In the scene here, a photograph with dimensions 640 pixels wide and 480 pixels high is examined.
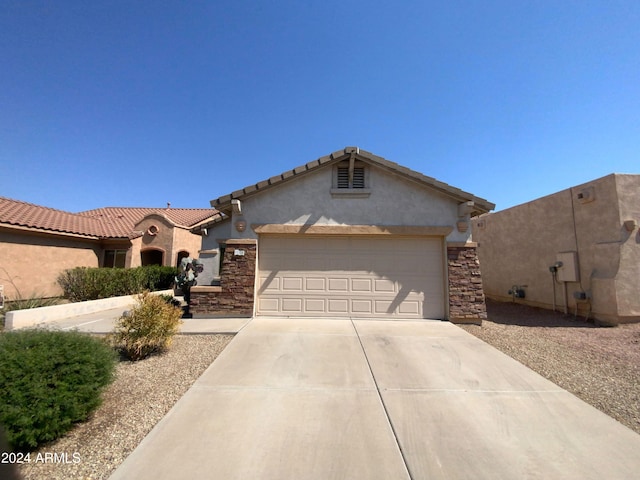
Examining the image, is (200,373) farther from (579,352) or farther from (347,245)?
(579,352)

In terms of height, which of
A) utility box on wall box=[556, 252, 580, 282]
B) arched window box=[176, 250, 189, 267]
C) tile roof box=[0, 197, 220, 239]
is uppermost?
tile roof box=[0, 197, 220, 239]

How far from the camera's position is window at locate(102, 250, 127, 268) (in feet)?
51.9

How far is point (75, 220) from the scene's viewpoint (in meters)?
15.3

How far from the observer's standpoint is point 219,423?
123 inches

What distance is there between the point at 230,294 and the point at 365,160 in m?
5.32

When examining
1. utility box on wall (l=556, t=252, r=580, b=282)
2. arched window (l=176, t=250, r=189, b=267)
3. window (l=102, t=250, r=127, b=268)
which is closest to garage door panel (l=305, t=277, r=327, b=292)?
utility box on wall (l=556, t=252, r=580, b=282)

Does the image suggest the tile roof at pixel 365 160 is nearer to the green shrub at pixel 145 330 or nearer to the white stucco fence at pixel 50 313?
the green shrub at pixel 145 330

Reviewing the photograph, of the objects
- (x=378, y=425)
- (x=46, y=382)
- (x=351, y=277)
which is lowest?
(x=378, y=425)

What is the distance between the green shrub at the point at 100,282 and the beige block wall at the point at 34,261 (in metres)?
0.51

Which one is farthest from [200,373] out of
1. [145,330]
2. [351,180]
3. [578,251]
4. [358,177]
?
[578,251]

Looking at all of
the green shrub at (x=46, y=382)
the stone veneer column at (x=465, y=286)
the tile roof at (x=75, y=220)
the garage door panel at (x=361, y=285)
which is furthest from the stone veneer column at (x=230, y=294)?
the tile roof at (x=75, y=220)

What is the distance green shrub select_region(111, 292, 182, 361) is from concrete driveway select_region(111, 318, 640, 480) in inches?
48.6

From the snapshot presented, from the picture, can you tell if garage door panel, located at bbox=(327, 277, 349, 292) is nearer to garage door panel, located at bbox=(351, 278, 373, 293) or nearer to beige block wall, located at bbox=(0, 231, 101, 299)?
garage door panel, located at bbox=(351, 278, 373, 293)

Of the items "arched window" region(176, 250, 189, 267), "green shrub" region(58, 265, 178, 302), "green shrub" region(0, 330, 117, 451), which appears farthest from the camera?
"arched window" region(176, 250, 189, 267)
